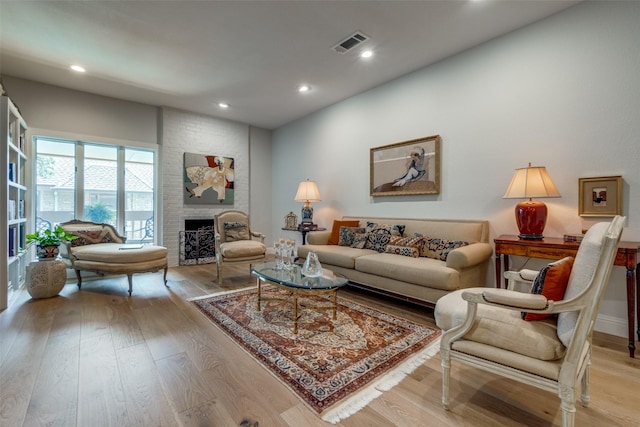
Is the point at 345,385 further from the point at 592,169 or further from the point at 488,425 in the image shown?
the point at 592,169

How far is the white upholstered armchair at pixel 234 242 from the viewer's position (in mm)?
3701

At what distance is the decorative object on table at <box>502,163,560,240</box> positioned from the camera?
8.17ft

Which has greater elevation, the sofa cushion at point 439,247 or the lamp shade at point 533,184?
the lamp shade at point 533,184

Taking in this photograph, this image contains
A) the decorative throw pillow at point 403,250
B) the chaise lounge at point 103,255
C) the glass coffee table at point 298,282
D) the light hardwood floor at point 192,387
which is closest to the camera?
the light hardwood floor at point 192,387

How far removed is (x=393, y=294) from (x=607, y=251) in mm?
2017

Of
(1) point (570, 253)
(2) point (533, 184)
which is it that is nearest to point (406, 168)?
(2) point (533, 184)

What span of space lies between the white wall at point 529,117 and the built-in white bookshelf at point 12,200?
13.3 feet

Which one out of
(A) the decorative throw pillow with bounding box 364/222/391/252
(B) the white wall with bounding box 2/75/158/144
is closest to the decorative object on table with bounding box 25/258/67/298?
(B) the white wall with bounding box 2/75/158/144

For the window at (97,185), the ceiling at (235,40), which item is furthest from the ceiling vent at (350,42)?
the window at (97,185)

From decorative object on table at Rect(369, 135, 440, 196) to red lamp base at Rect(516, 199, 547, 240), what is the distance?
1021 mm

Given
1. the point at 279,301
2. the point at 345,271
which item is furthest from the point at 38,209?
the point at 345,271

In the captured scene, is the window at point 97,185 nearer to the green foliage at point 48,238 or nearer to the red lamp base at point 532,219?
the green foliage at point 48,238

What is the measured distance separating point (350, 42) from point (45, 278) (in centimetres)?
414

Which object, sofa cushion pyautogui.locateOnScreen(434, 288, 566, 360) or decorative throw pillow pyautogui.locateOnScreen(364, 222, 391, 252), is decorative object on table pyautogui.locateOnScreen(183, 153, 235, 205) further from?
sofa cushion pyautogui.locateOnScreen(434, 288, 566, 360)
